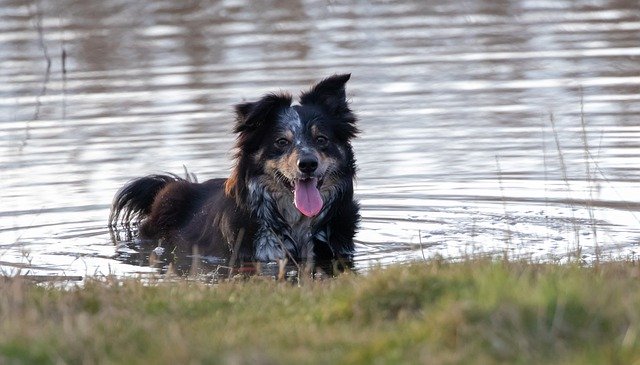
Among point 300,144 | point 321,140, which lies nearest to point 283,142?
point 300,144

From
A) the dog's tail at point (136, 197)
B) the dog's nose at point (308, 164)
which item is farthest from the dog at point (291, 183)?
the dog's tail at point (136, 197)

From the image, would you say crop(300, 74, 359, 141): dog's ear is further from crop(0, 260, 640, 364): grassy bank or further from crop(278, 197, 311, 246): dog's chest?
crop(0, 260, 640, 364): grassy bank

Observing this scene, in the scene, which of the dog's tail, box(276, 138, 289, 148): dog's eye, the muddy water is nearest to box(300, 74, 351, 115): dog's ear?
box(276, 138, 289, 148): dog's eye

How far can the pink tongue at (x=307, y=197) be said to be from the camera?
1067cm

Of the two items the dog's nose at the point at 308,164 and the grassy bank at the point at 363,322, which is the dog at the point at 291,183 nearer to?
the dog's nose at the point at 308,164

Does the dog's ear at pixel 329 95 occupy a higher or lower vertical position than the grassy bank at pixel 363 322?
higher

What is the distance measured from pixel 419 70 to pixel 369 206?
6011mm

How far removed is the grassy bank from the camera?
516 centimetres

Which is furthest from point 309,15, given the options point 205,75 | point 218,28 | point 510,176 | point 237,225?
point 237,225

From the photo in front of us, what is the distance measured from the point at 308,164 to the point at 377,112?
18.8 feet

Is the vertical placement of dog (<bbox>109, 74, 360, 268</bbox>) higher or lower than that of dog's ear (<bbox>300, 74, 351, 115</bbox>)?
lower

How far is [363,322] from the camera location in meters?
6.11

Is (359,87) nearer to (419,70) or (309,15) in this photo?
(419,70)

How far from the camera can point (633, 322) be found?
5387 millimetres
